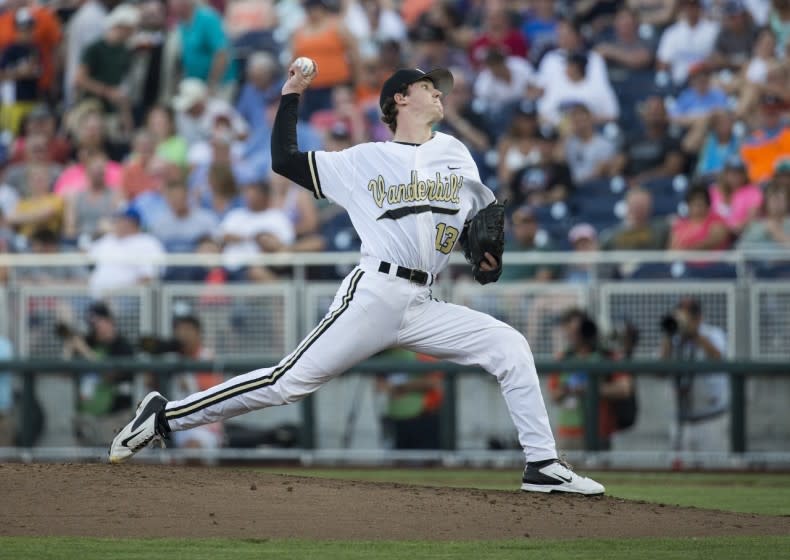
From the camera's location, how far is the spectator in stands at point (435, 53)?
53.1 ft

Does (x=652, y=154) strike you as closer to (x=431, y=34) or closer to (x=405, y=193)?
(x=431, y=34)

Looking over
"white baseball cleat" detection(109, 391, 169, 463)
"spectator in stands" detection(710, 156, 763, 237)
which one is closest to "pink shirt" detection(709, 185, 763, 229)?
A: "spectator in stands" detection(710, 156, 763, 237)

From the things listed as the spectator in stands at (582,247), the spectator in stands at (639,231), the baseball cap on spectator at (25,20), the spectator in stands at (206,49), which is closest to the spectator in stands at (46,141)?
the baseball cap on spectator at (25,20)

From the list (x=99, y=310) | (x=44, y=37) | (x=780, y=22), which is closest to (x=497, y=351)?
(x=99, y=310)

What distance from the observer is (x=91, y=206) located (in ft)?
52.0

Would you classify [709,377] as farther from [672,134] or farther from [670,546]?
[670,546]

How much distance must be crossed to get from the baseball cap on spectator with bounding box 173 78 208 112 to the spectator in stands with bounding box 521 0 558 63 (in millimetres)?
3789

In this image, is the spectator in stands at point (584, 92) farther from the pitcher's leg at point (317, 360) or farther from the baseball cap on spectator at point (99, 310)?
the pitcher's leg at point (317, 360)

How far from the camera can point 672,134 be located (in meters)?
14.6

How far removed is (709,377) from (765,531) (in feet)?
19.3

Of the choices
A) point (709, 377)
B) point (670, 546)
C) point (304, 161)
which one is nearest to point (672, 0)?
point (709, 377)

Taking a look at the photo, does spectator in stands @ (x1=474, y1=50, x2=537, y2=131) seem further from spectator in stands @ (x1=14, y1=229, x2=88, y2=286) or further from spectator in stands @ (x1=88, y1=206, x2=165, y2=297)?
spectator in stands @ (x1=14, y1=229, x2=88, y2=286)

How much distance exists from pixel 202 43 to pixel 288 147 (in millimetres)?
9994

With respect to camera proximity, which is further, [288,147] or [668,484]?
[668,484]
